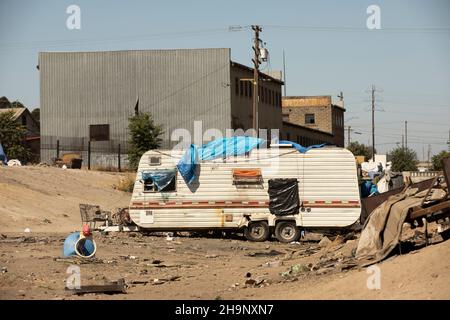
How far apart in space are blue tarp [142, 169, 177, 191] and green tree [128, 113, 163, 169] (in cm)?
2665

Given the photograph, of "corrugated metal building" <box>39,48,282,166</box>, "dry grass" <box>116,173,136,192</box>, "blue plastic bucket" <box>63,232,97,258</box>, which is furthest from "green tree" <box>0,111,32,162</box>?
"blue plastic bucket" <box>63,232,97,258</box>

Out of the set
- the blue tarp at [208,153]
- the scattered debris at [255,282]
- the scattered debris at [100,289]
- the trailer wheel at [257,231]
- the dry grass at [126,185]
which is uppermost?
the blue tarp at [208,153]

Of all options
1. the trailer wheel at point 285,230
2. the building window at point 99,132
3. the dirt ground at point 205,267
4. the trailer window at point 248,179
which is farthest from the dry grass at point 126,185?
the trailer wheel at point 285,230

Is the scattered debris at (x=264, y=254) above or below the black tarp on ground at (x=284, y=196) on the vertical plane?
below

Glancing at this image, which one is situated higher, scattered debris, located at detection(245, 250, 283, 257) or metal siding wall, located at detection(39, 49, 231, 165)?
metal siding wall, located at detection(39, 49, 231, 165)

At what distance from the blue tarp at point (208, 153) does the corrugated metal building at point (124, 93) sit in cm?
3341

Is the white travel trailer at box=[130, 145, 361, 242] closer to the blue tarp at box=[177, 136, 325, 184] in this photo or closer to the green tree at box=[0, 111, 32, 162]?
the blue tarp at box=[177, 136, 325, 184]

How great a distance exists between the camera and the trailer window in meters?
28.2

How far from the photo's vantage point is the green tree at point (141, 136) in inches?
2186

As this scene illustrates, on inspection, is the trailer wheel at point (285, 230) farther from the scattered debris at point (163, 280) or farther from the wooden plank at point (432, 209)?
the wooden plank at point (432, 209)

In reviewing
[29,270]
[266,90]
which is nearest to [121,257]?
[29,270]

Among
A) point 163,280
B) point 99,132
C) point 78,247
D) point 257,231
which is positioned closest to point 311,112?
point 99,132

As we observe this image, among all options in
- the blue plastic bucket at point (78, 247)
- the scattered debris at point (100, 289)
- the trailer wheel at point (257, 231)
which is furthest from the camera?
the trailer wheel at point (257, 231)

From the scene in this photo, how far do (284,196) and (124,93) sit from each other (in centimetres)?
3705
